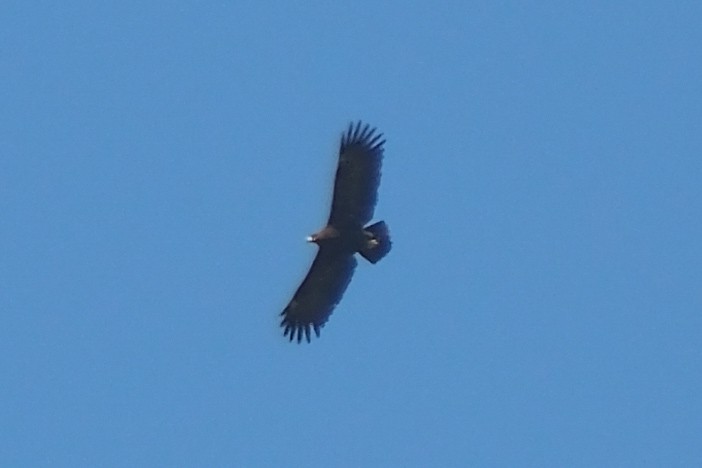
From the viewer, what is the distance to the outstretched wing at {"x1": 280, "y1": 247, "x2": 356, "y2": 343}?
156 ft

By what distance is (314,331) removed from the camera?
48.2 m

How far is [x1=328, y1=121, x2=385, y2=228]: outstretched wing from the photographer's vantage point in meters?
46.3

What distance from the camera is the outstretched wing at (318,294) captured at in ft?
156

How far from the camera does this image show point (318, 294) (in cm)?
4794

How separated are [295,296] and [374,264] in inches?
81.5

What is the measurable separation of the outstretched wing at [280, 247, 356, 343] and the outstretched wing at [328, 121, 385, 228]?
2.99 ft

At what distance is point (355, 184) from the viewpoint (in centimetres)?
4634

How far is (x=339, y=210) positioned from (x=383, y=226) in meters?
0.77

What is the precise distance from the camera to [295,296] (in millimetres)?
48062

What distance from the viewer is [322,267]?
47500 mm

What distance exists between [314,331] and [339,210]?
2.77 m

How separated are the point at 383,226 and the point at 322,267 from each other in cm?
176

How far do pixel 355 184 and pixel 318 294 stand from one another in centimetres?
249

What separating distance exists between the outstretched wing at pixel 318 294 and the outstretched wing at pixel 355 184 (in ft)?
2.99
